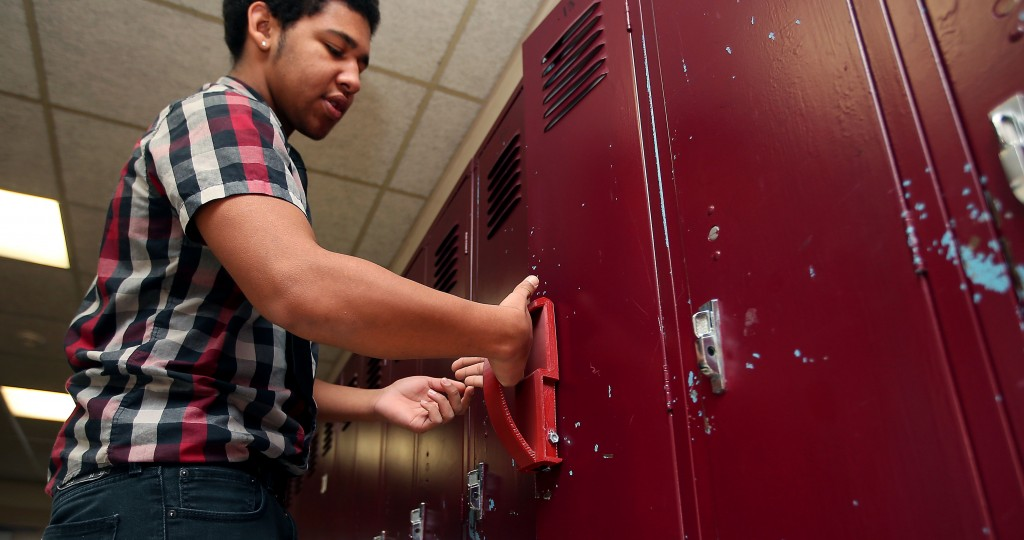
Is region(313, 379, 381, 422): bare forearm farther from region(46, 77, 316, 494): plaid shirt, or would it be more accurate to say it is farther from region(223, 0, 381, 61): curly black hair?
region(223, 0, 381, 61): curly black hair

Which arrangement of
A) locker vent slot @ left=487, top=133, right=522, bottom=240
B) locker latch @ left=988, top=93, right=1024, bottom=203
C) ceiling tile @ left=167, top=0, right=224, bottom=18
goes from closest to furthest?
locker latch @ left=988, top=93, right=1024, bottom=203 < locker vent slot @ left=487, top=133, right=522, bottom=240 < ceiling tile @ left=167, top=0, right=224, bottom=18

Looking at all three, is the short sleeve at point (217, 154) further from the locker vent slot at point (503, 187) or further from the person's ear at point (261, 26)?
the locker vent slot at point (503, 187)

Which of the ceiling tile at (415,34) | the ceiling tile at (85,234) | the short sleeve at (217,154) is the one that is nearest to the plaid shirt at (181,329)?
the short sleeve at (217,154)

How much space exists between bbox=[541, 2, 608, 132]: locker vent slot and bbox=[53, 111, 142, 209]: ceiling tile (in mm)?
2463

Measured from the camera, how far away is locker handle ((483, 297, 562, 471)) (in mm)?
1108

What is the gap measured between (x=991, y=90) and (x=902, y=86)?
90mm

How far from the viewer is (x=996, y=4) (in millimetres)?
635

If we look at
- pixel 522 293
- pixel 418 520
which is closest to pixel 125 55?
pixel 418 520

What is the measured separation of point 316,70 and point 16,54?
2126 mm

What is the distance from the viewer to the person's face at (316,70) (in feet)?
4.27

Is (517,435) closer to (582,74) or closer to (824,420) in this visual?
(824,420)

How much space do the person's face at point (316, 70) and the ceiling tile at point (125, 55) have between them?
153 cm

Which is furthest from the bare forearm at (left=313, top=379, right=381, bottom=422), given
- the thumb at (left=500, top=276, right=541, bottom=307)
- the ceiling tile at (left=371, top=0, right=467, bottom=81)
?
the ceiling tile at (left=371, top=0, right=467, bottom=81)

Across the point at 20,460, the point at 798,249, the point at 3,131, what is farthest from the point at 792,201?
the point at 20,460
